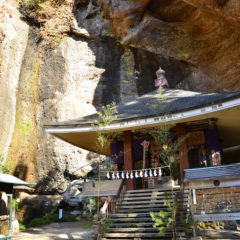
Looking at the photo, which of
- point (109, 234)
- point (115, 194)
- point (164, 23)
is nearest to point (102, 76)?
point (164, 23)

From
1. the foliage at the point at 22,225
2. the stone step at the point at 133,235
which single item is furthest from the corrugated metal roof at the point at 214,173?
the foliage at the point at 22,225

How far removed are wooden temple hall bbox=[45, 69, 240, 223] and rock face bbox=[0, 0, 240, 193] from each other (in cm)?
727

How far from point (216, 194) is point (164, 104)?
18.7 feet

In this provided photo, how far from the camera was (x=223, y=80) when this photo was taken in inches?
923

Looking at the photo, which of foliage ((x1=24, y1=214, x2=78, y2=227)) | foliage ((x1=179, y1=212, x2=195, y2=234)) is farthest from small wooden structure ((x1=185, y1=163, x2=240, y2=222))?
foliage ((x1=24, y1=214, x2=78, y2=227))

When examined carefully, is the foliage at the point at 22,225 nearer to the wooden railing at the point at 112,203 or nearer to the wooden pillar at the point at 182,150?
the wooden railing at the point at 112,203

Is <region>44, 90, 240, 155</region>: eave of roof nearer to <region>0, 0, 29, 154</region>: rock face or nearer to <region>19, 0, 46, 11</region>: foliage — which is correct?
<region>0, 0, 29, 154</region>: rock face

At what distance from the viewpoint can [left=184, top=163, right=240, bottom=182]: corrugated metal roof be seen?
8514 millimetres

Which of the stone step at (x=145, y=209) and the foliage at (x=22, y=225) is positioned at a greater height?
the stone step at (x=145, y=209)

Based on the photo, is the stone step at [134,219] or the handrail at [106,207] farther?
Result: the handrail at [106,207]

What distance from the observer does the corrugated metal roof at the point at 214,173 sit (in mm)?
8514

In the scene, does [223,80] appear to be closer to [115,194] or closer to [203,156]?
[203,156]

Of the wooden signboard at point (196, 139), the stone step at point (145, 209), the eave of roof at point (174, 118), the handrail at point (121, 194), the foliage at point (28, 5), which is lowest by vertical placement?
the stone step at point (145, 209)

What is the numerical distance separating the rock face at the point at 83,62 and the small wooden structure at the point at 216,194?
1392 cm
